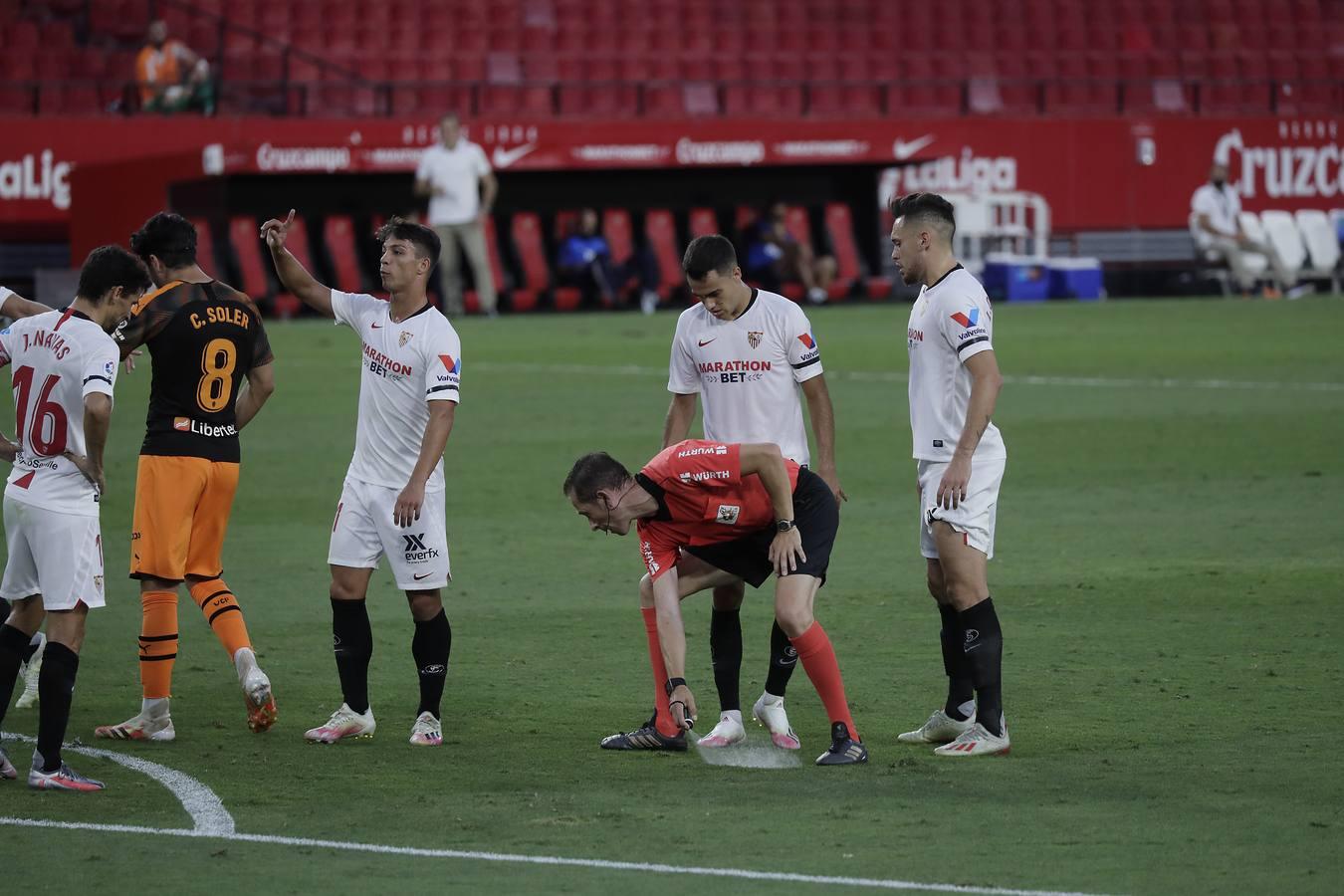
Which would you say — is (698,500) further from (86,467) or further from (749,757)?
(86,467)

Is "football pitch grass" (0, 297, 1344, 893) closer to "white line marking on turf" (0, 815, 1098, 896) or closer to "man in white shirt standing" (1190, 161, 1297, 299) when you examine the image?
"white line marking on turf" (0, 815, 1098, 896)

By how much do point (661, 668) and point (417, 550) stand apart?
3.39 ft

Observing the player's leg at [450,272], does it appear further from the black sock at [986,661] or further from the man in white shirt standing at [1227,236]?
the black sock at [986,661]

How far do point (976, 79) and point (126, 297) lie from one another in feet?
90.1

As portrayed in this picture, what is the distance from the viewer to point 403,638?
32.5ft

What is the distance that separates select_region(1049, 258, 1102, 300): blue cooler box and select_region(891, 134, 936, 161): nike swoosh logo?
2.68m

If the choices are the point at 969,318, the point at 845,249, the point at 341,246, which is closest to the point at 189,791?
the point at 969,318

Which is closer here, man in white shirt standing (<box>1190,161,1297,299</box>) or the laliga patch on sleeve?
the laliga patch on sleeve

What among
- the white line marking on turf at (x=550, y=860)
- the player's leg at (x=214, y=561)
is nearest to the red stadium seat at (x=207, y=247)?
the player's leg at (x=214, y=561)

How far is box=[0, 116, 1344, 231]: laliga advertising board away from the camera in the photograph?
26.4 meters

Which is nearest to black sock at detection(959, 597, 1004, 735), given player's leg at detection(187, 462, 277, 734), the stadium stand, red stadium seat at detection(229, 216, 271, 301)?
player's leg at detection(187, 462, 277, 734)

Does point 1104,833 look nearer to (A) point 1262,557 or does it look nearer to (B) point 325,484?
(A) point 1262,557

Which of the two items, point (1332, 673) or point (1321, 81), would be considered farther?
point (1321, 81)

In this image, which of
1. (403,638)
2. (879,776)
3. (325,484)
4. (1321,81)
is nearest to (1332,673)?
(879,776)
